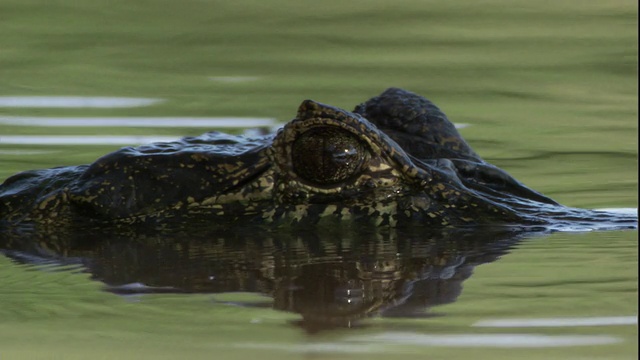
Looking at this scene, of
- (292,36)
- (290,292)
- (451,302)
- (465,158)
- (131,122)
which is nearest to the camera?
(451,302)

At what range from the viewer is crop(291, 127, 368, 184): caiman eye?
17.3ft

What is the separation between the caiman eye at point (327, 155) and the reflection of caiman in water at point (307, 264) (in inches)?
8.9

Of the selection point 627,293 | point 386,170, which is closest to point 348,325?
point 627,293

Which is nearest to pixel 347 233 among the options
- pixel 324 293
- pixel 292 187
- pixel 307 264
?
pixel 292 187

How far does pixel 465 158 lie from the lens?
602 cm

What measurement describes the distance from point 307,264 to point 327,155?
0.68 m

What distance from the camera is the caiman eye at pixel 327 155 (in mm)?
5273

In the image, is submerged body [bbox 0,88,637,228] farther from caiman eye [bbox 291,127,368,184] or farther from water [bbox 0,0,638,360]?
water [bbox 0,0,638,360]

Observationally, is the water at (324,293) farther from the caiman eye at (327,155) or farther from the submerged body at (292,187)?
the caiman eye at (327,155)

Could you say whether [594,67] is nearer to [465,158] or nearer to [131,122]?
A: [131,122]

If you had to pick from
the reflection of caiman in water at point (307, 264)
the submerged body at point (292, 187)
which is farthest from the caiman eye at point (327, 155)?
the reflection of caiman in water at point (307, 264)

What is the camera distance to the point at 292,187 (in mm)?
5352

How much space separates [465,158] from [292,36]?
857 centimetres

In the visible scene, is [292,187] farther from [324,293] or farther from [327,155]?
[324,293]
